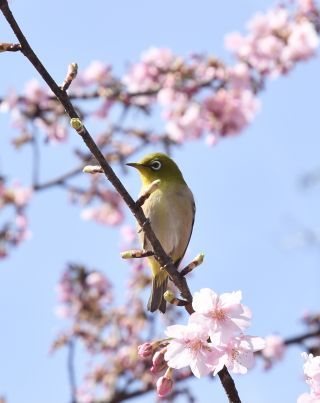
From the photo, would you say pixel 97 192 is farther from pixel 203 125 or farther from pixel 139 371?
pixel 139 371

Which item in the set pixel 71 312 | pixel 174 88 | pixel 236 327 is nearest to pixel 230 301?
pixel 236 327

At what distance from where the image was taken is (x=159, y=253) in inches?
87.4

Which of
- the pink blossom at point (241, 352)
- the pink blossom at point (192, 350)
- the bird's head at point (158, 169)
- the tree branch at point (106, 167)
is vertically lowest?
the pink blossom at point (241, 352)

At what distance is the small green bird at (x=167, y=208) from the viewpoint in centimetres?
492

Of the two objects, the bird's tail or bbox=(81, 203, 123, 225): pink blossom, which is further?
bbox=(81, 203, 123, 225): pink blossom

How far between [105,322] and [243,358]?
6413 mm

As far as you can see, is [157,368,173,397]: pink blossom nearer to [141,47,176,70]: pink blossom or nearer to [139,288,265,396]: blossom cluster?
[139,288,265,396]: blossom cluster

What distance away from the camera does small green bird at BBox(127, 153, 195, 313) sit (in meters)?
4.92

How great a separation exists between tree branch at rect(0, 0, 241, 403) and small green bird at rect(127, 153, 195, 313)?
2.45 m

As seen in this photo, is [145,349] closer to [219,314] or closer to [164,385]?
[164,385]

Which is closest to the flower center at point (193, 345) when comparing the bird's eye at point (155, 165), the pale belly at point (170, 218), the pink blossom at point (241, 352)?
the pink blossom at point (241, 352)

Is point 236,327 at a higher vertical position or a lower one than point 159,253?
lower

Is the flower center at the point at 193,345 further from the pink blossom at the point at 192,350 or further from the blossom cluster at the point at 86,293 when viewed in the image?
the blossom cluster at the point at 86,293

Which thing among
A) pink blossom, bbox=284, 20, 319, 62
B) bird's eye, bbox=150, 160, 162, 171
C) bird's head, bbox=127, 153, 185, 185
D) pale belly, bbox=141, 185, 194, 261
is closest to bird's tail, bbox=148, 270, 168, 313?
pale belly, bbox=141, 185, 194, 261
